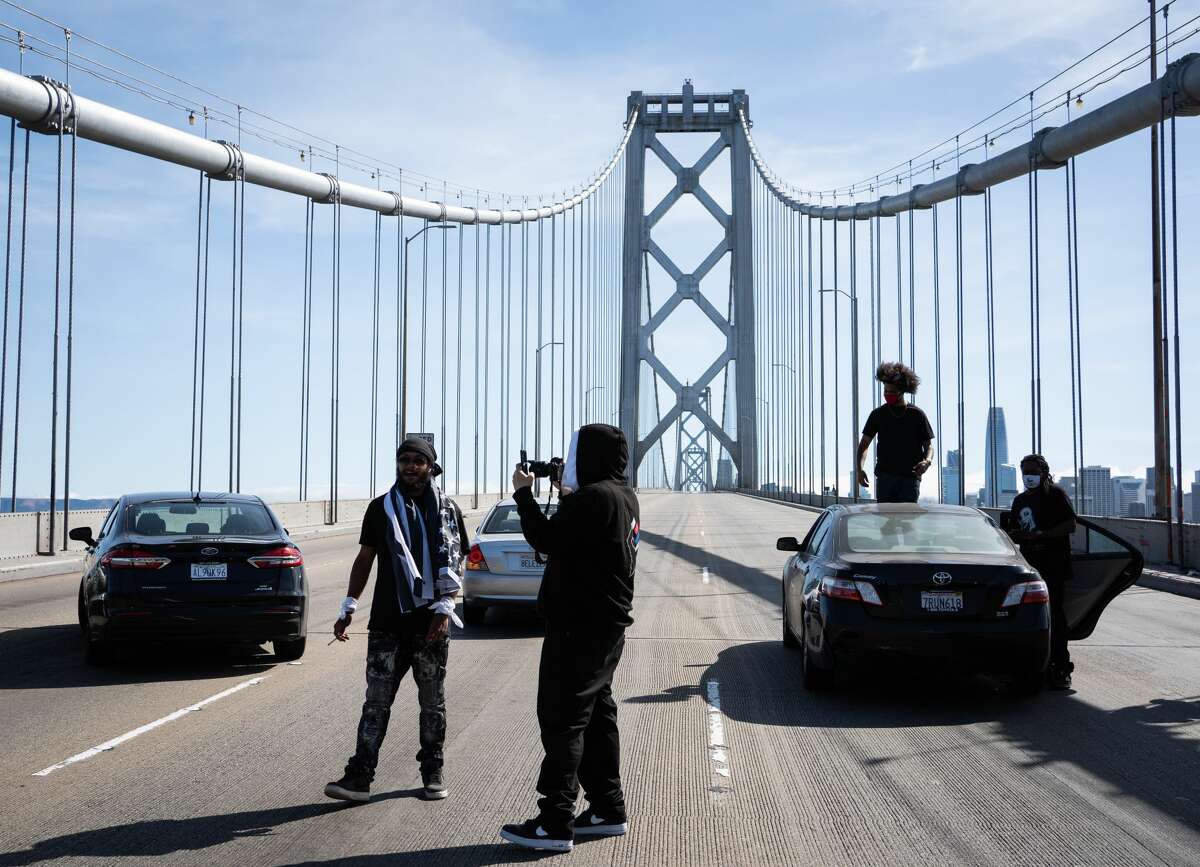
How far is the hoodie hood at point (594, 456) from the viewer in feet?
16.7

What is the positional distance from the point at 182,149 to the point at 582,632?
2849 cm

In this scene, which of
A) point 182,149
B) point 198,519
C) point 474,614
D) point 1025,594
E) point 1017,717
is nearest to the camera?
point 1017,717

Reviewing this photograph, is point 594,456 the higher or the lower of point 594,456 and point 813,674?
the higher

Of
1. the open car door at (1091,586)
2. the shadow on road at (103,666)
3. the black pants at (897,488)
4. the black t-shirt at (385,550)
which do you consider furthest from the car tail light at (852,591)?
the shadow on road at (103,666)

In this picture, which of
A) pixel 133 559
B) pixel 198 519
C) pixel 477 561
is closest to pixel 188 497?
pixel 198 519

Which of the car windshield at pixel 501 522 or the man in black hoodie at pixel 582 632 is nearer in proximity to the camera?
the man in black hoodie at pixel 582 632

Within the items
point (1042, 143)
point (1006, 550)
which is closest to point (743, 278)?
point (1042, 143)

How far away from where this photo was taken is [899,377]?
10.7m

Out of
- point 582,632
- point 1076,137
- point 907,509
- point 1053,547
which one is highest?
point 1076,137

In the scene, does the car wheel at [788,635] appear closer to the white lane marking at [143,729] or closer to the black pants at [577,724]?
the white lane marking at [143,729]

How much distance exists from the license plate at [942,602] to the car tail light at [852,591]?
0.93 feet

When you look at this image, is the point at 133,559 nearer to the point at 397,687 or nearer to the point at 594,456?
the point at 397,687

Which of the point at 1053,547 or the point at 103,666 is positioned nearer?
the point at 1053,547

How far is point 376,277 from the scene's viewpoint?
4266cm
